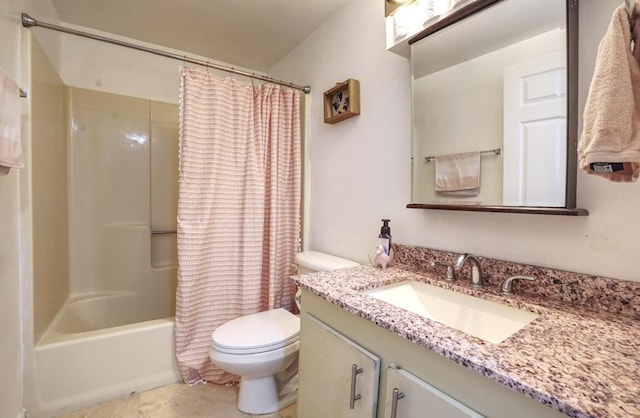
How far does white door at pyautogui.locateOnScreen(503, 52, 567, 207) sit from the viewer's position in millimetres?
868

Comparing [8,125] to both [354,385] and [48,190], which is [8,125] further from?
[354,385]

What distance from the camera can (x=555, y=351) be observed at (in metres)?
0.60

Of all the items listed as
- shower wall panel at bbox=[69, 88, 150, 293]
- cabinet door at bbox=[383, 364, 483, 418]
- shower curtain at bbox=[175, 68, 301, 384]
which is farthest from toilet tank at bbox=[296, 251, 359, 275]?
shower wall panel at bbox=[69, 88, 150, 293]

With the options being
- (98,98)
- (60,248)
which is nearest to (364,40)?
(98,98)

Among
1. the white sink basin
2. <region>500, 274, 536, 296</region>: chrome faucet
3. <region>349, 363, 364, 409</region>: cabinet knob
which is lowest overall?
<region>349, 363, 364, 409</region>: cabinet knob

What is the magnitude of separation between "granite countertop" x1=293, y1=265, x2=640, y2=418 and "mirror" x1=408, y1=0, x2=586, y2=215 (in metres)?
0.30

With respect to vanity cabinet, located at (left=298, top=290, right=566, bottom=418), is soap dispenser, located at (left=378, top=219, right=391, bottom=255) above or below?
above

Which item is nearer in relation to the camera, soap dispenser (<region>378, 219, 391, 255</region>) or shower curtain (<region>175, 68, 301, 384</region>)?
soap dispenser (<region>378, 219, 391, 255</region>)

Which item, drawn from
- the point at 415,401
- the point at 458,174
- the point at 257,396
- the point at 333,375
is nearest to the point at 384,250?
the point at 458,174

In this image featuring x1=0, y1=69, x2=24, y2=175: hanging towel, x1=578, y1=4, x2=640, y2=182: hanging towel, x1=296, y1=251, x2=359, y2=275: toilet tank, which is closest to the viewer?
x1=578, y1=4, x2=640, y2=182: hanging towel

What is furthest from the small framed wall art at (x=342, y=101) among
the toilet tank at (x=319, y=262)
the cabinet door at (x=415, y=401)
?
the cabinet door at (x=415, y=401)

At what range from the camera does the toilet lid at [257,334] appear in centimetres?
133

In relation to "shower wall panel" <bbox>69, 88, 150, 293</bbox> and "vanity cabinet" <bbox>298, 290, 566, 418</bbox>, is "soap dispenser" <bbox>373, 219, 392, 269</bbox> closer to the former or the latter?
"vanity cabinet" <bbox>298, 290, 566, 418</bbox>

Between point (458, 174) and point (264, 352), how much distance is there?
1.16m
